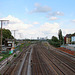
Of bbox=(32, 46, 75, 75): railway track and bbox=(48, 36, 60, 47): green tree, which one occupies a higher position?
bbox=(48, 36, 60, 47): green tree

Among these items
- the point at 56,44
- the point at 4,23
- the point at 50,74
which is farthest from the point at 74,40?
the point at 50,74

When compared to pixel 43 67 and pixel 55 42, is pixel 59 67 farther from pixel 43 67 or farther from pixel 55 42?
pixel 55 42

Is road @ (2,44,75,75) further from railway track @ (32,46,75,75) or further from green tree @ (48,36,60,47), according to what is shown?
green tree @ (48,36,60,47)

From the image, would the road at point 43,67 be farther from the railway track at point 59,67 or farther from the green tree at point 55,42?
the green tree at point 55,42

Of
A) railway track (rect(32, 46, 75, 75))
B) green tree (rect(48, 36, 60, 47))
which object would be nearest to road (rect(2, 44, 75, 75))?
railway track (rect(32, 46, 75, 75))

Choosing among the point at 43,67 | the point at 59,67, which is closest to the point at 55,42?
the point at 59,67

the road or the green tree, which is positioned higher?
the green tree

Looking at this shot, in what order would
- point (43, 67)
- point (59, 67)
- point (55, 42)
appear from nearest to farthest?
point (59, 67) < point (43, 67) < point (55, 42)

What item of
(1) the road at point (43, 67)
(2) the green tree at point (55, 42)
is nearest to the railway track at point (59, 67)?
(1) the road at point (43, 67)

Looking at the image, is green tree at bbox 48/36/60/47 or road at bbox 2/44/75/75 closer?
road at bbox 2/44/75/75

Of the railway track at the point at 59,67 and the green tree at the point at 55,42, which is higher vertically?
the green tree at the point at 55,42

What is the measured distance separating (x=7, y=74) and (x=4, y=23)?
15.8 m

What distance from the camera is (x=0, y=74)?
1800 cm

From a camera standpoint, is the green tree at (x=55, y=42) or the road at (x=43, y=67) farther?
the green tree at (x=55, y=42)
